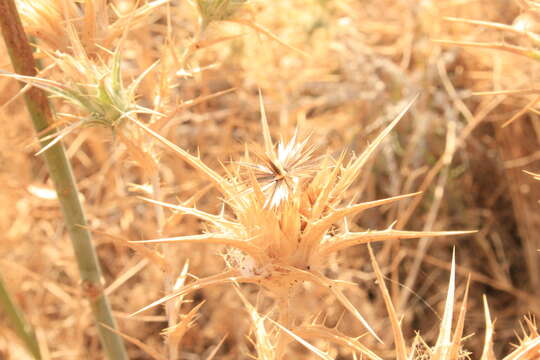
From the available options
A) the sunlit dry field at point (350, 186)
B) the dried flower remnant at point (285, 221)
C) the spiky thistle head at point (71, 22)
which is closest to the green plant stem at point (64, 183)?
the spiky thistle head at point (71, 22)

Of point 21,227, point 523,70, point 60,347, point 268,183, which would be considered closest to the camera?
point 268,183

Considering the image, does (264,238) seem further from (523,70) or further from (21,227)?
(523,70)

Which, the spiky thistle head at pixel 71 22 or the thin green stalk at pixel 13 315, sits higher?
the spiky thistle head at pixel 71 22

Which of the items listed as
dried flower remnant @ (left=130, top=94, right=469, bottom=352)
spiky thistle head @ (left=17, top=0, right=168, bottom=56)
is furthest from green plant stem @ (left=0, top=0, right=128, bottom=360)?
dried flower remnant @ (left=130, top=94, right=469, bottom=352)

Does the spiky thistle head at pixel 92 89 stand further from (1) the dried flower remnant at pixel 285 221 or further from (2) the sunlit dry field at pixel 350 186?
(2) the sunlit dry field at pixel 350 186

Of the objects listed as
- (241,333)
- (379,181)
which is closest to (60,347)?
(241,333)
